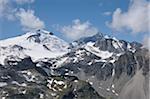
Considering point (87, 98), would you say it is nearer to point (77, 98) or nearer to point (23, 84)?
point (77, 98)

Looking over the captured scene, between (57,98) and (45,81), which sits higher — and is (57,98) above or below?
below

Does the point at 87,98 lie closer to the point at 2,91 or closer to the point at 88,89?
the point at 88,89

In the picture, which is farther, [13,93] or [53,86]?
[53,86]

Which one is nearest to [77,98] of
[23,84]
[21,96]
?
[21,96]

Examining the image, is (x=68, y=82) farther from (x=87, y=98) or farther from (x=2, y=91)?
(x=2, y=91)

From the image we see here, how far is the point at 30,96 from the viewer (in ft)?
543

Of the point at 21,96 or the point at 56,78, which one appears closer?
the point at 21,96

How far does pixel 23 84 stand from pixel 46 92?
Result: 2782 cm

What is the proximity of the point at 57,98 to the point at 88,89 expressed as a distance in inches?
910

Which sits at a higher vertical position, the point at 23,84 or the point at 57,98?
the point at 23,84

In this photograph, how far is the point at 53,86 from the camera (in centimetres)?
18288

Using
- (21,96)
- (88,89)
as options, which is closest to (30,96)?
(21,96)

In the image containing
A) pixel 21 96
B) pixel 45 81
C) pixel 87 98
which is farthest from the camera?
pixel 45 81

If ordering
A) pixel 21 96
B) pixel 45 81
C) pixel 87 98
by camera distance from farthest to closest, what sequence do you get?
pixel 45 81
pixel 87 98
pixel 21 96
